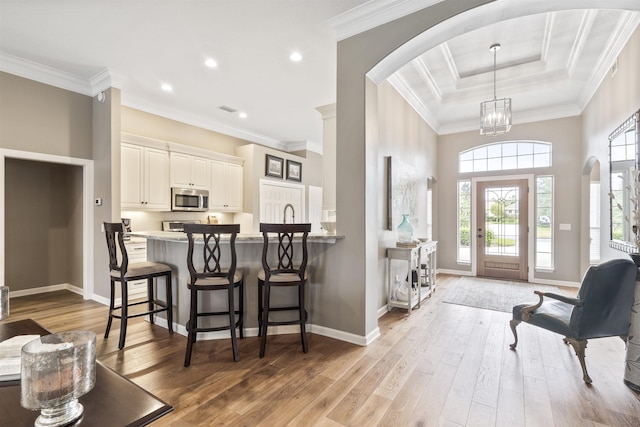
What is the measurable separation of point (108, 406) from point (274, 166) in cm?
620

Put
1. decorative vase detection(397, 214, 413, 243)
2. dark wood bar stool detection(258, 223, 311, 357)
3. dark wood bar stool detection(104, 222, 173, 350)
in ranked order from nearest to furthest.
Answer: dark wood bar stool detection(258, 223, 311, 357) → dark wood bar stool detection(104, 222, 173, 350) → decorative vase detection(397, 214, 413, 243)

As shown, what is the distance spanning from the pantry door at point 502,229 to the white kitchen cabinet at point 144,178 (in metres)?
5.97

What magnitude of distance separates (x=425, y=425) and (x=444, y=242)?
16.9 feet

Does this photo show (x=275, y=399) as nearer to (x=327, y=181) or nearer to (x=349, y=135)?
(x=349, y=135)

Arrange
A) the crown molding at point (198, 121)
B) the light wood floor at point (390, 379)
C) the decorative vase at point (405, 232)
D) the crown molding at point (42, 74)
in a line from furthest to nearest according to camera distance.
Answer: the crown molding at point (198, 121), the decorative vase at point (405, 232), the crown molding at point (42, 74), the light wood floor at point (390, 379)

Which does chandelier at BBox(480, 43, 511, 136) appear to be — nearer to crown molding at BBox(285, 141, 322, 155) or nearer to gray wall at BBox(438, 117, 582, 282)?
gray wall at BBox(438, 117, 582, 282)

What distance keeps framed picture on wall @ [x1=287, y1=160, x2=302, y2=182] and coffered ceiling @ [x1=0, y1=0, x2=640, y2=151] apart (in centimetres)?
181

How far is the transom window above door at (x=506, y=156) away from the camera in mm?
5664

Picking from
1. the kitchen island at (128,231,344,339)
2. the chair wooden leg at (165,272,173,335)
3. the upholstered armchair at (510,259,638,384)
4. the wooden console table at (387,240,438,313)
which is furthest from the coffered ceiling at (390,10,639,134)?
the chair wooden leg at (165,272,173,335)

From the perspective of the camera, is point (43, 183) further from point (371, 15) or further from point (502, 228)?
point (502, 228)

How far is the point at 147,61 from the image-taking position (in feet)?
12.3

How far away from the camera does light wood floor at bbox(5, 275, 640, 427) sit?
73.6 inches

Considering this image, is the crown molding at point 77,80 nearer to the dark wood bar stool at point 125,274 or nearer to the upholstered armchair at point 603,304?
the dark wood bar stool at point 125,274

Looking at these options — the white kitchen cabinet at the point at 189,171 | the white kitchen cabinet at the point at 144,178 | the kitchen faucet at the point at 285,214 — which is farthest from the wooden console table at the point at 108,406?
the kitchen faucet at the point at 285,214
